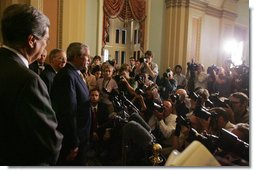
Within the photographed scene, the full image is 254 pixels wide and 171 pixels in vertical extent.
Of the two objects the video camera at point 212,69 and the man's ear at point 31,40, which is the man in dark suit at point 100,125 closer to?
the video camera at point 212,69

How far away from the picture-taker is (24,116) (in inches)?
38.9

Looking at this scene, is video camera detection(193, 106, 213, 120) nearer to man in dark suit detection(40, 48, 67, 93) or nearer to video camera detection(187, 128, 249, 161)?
video camera detection(187, 128, 249, 161)

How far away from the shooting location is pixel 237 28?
5.84ft

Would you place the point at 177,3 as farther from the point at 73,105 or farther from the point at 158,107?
the point at 73,105

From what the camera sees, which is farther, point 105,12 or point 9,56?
point 105,12

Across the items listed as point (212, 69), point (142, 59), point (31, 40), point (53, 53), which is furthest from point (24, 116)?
point (212, 69)

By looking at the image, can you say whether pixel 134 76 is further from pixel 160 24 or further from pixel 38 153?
pixel 38 153

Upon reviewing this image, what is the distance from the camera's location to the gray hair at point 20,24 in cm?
106

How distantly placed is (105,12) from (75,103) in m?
0.54

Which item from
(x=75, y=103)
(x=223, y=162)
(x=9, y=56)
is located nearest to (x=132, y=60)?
(x=75, y=103)

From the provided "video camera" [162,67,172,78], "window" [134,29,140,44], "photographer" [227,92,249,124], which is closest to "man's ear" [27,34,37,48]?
"window" [134,29,140,44]

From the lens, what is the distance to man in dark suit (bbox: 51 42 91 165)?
156 cm

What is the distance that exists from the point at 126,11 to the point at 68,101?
0.61 meters

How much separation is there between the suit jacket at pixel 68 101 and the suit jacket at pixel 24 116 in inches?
19.6
